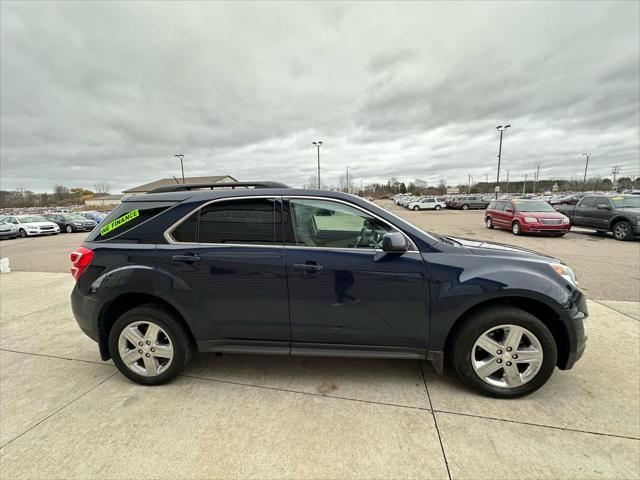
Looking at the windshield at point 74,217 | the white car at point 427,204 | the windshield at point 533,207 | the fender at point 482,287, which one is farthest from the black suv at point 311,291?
the white car at point 427,204

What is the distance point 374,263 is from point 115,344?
245 cm

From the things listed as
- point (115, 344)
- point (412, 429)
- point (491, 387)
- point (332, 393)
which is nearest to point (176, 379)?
point (115, 344)

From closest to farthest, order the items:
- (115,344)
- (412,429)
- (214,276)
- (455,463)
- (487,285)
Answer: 1. (455,463)
2. (412,429)
3. (487,285)
4. (214,276)
5. (115,344)

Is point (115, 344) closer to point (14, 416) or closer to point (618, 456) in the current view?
point (14, 416)

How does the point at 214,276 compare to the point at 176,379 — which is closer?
the point at 214,276

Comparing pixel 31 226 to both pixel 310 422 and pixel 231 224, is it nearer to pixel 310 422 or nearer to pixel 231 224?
pixel 231 224

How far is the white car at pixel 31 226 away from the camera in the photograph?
18.3 meters

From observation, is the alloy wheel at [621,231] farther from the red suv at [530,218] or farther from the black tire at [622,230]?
the red suv at [530,218]

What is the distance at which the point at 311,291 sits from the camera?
2375mm

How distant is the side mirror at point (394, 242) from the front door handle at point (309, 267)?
1.77 ft

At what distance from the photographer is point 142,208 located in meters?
2.69

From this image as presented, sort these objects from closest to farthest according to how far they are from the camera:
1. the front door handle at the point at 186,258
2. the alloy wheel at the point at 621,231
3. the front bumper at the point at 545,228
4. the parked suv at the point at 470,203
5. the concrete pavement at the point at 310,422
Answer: the concrete pavement at the point at 310,422
the front door handle at the point at 186,258
the alloy wheel at the point at 621,231
the front bumper at the point at 545,228
the parked suv at the point at 470,203

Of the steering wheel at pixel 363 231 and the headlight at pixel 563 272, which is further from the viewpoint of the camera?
the steering wheel at pixel 363 231

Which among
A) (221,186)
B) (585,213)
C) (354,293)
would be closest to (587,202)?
(585,213)
